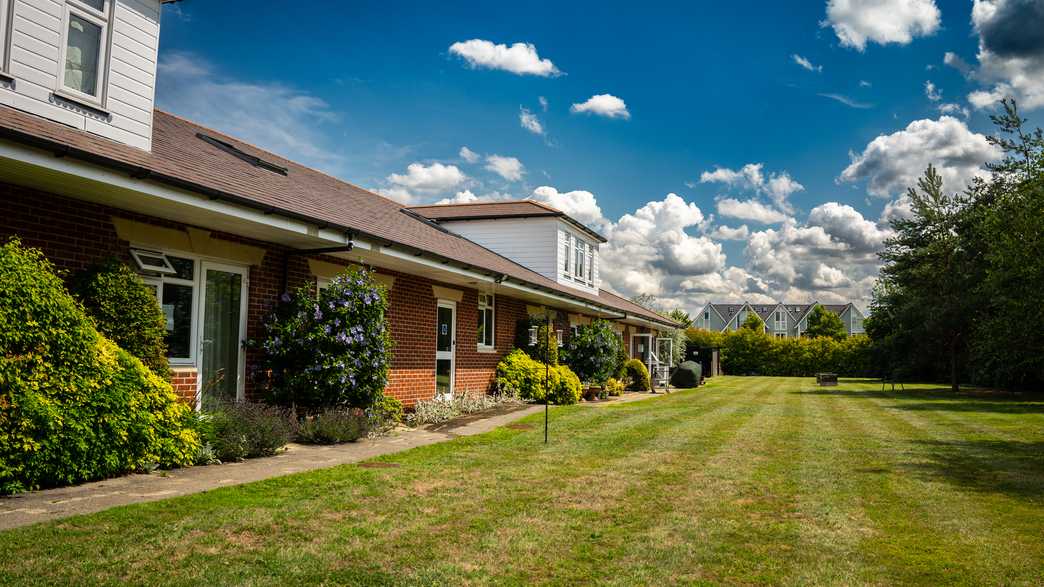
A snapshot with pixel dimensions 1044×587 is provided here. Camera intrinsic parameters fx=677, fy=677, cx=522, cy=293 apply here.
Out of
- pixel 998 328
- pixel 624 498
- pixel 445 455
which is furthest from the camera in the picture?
pixel 998 328

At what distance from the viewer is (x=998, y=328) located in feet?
67.6

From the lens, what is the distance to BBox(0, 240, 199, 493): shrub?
18.7 ft

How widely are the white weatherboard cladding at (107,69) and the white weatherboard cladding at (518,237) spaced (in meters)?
15.2

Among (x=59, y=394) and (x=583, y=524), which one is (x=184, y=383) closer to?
(x=59, y=394)

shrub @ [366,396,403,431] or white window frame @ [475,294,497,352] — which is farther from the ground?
white window frame @ [475,294,497,352]

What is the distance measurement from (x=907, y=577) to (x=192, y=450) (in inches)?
268

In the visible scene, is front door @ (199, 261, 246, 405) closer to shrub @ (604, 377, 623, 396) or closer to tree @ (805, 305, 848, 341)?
shrub @ (604, 377, 623, 396)

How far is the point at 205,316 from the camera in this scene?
9.34 m

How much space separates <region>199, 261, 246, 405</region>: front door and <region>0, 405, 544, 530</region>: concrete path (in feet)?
4.65

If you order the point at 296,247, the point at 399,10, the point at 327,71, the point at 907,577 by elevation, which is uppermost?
the point at 399,10

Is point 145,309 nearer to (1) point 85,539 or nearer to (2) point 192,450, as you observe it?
(2) point 192,450

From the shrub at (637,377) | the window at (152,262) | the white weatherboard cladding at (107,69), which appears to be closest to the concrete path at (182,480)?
the window at (152,262)

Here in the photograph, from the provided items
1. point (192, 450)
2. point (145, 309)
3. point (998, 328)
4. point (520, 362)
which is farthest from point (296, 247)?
point (998, 328)

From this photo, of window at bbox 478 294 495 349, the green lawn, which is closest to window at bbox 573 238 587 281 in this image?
window at bbox 478 294 495 349
